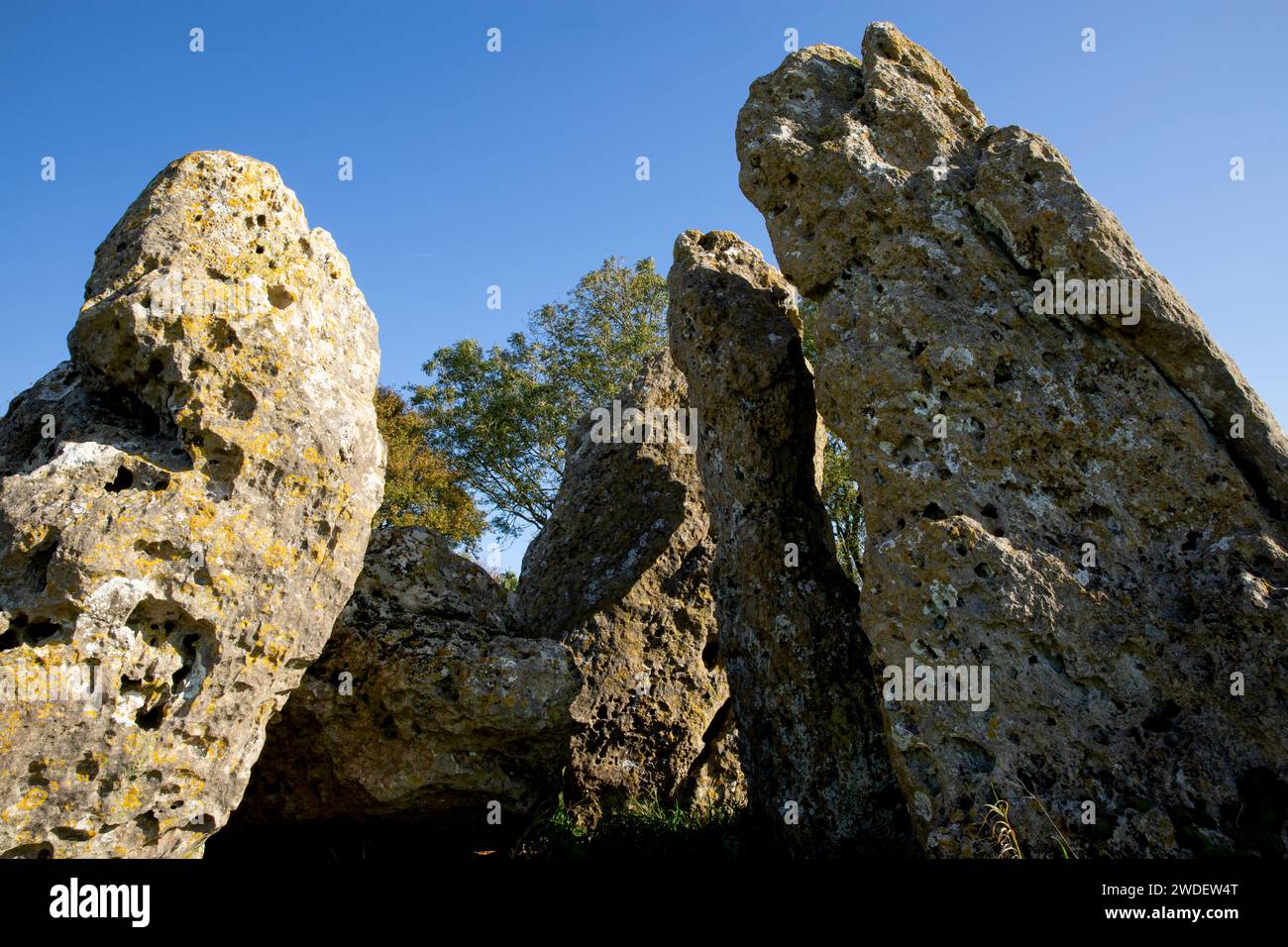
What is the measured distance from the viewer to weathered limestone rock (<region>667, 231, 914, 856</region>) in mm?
6625

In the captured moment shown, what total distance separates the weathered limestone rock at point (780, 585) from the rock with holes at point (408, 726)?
1.53m

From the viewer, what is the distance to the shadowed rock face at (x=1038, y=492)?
5184mm

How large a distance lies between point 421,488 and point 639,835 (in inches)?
784

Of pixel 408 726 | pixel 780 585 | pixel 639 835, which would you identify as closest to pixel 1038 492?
pixel 780 585

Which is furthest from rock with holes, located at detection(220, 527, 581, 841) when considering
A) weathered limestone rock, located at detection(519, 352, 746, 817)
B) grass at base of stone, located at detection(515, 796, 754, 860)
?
weathered limestone rock, located at detection(519, 352, 746, 817)

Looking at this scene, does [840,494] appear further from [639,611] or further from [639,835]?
[639,835]

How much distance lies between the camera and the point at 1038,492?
6102 mm

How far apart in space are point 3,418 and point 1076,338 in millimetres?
7254

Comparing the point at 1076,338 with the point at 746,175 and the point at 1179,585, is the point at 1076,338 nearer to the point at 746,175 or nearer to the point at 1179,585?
the point at 1179,585

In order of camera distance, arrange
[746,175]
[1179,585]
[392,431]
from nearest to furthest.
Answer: [1179,585], [746,175], [392,431]

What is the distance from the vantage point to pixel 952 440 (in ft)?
20.3

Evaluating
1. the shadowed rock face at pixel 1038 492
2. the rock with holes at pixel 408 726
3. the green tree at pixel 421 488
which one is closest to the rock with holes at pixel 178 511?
the rock with holes at pixel 408 726

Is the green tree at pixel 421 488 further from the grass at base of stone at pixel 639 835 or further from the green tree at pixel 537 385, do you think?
the grass at base of stone at pixel 639 835
